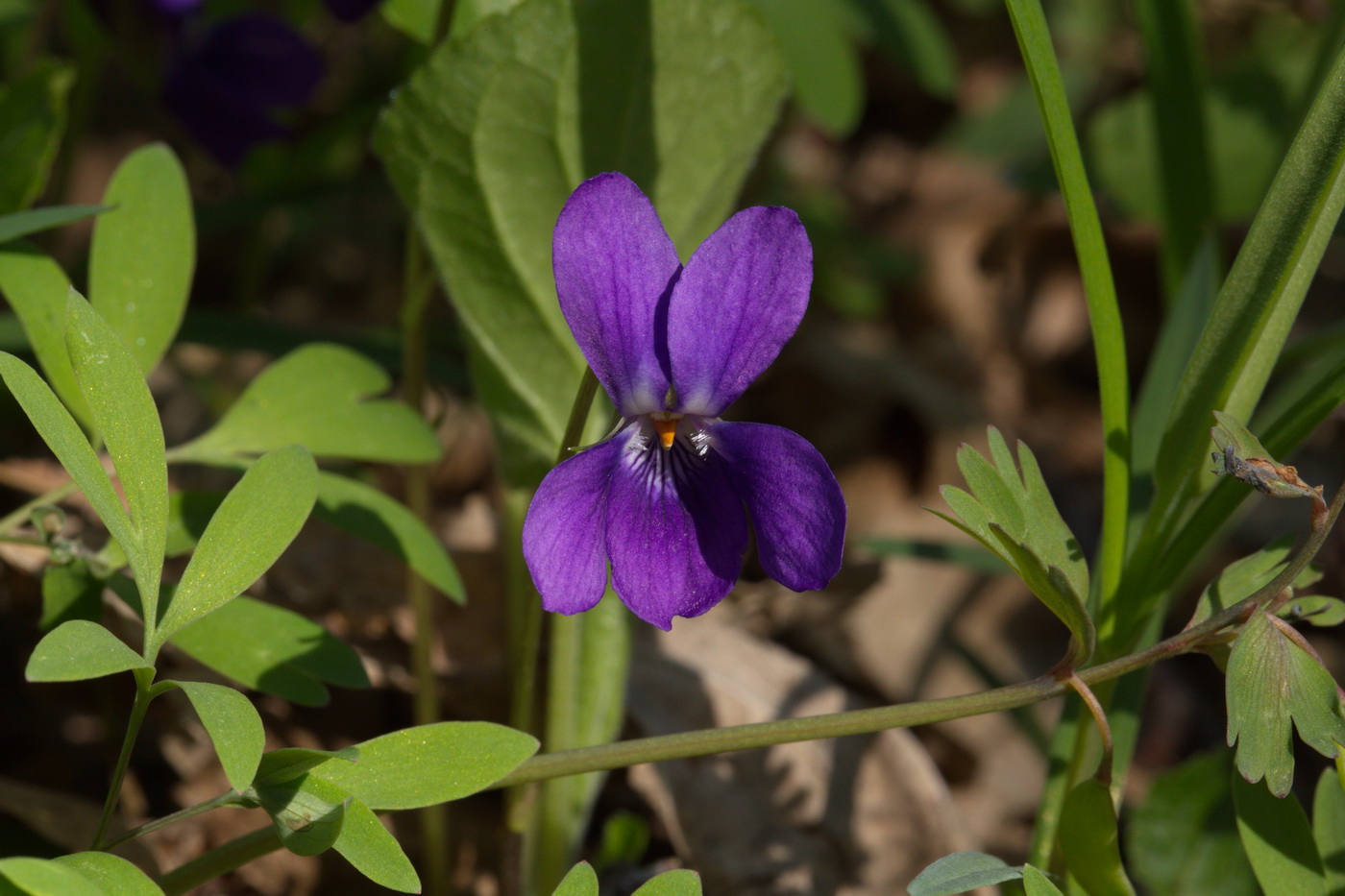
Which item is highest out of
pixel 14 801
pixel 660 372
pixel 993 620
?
pixel 660 372

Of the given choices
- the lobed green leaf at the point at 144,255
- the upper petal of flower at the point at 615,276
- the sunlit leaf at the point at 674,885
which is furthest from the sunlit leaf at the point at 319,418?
the sunlit leaf at the point at 674,885

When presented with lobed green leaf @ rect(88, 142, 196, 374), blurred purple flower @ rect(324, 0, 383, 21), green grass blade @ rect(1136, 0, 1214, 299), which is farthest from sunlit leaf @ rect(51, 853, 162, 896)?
green grass blade @ rect(1136, 0, 1214, 299)

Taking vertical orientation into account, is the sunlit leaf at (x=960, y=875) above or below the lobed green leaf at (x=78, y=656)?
below

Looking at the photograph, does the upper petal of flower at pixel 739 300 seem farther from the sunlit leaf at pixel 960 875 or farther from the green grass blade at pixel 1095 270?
the sunlit leaf at pixel 960 875

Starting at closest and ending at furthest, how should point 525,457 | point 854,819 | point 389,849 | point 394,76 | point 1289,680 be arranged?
point 389,849 → point 1289,680 → point 525,457 → point 854,819 → point 394,76

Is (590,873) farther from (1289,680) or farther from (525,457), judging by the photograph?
(525,457)

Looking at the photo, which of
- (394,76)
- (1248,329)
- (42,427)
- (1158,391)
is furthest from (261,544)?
(394,76)
